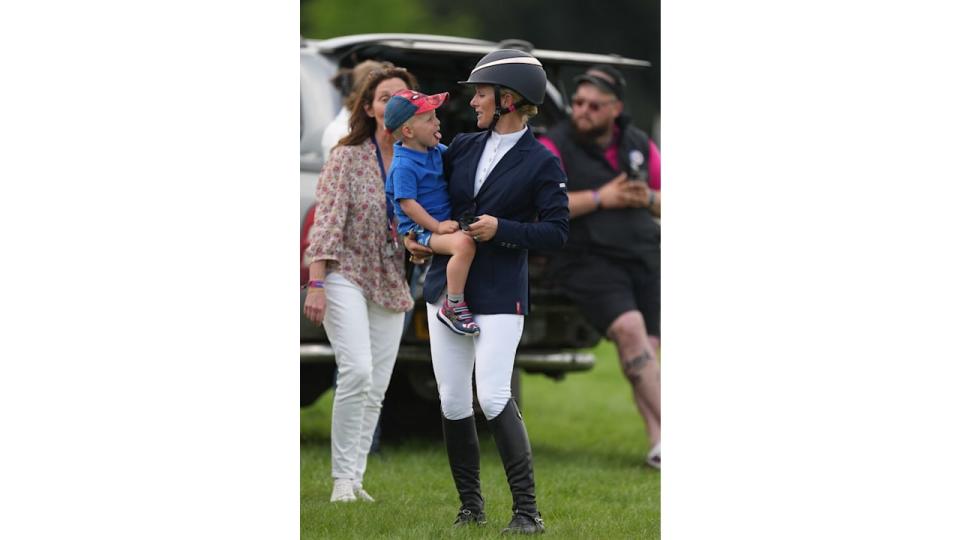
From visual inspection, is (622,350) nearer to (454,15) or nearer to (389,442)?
(389,442)

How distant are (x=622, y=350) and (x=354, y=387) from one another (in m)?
1.97

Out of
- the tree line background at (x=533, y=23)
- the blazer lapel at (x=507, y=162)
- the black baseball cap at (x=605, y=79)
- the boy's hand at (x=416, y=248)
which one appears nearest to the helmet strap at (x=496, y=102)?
the blazer lapel at (x=507, y=162)

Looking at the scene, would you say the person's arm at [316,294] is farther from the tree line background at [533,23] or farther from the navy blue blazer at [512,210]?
the tree line background at [533,23]

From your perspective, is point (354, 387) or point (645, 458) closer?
point (354, 387)

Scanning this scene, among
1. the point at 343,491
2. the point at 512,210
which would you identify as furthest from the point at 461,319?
the point at 343,491

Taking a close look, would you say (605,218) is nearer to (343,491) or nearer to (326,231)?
(326,231)

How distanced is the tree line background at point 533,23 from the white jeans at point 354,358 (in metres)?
13.7

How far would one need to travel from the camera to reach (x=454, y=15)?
30828 millimetres

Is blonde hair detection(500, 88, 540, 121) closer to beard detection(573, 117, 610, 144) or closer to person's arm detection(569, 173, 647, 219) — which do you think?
person's arm detection(569, 173, 647, 219)

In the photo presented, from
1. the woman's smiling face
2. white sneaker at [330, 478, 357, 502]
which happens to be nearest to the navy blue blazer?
the woman's smiling face

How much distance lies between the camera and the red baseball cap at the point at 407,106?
570cm

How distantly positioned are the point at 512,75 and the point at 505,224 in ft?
1.68

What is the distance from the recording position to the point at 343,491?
6492 mm

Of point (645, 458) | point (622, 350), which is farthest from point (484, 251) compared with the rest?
point (645, 458)
